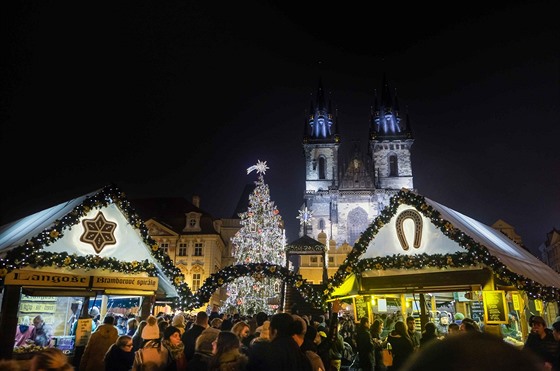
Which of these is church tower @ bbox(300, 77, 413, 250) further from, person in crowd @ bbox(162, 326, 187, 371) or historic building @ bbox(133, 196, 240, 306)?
person in crowd @ bbox(162, 326, 187, 371)

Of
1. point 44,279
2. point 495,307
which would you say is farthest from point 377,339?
point 44,279

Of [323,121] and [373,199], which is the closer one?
[373,199]

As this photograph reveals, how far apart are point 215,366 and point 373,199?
5530cm

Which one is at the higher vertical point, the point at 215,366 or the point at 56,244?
the point at 56,244

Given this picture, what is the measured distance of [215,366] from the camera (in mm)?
4098

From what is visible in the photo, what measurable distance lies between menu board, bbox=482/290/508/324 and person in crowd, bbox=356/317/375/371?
293cm

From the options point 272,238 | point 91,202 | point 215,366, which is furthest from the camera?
point 272,238

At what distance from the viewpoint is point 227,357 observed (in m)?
4.13

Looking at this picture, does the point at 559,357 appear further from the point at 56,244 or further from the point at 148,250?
the point at 56,244

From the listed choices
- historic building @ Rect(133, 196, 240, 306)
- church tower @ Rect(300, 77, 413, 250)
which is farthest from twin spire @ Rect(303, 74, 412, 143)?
historic building @ Rect(133, 196, 240, 306)

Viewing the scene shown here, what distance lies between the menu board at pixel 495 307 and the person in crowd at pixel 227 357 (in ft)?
25.3

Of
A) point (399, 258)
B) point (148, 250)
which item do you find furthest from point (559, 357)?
point (148, 250)

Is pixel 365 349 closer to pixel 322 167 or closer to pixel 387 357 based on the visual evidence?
pixel 387 357

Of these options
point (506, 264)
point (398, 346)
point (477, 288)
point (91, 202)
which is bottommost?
point (398, 346)
